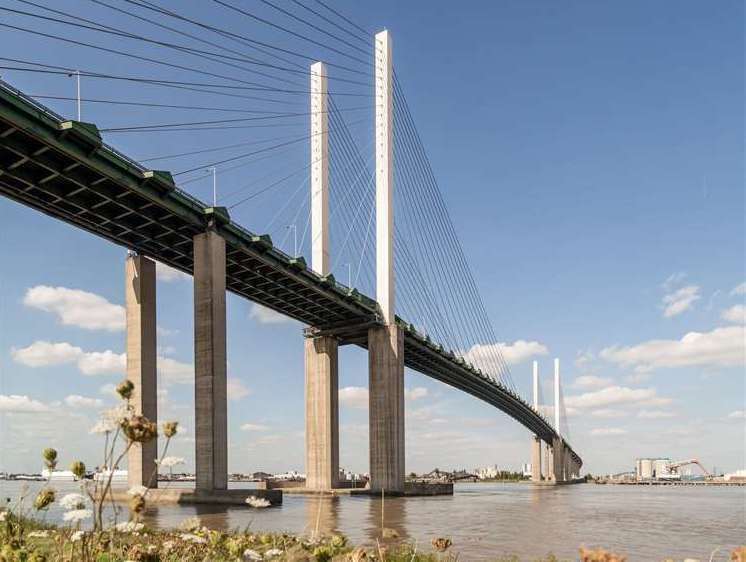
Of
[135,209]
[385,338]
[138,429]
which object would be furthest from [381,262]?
[138,429]

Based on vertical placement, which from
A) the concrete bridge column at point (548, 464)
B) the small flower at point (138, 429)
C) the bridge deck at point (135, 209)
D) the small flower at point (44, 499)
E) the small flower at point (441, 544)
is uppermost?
the bridge deck at point (135, 209)

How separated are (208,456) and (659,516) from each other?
26228 millimetres

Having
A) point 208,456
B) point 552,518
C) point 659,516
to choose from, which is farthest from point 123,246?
point 659,516

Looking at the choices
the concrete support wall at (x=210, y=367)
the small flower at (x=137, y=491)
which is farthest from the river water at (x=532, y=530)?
the small flower at (x=137, y=491)

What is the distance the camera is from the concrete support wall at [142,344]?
47469 millimetres

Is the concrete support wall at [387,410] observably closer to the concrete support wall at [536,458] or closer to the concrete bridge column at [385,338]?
the concrete bridge column at [385,338]

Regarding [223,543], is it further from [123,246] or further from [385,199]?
[385,199]

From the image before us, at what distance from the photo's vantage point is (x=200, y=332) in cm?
4684

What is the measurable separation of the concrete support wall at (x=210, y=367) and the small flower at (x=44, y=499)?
4250 cm

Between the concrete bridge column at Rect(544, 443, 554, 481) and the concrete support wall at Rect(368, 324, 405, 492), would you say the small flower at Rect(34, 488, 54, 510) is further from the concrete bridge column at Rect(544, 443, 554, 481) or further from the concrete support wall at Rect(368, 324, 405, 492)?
the concrete bridge column at Rect(544, 443, 554, 481)

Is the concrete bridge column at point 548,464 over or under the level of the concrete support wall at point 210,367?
under

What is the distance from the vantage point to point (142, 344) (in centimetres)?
4931

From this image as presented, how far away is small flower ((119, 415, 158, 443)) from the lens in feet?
10.9

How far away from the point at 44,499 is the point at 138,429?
111cm
